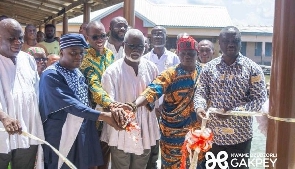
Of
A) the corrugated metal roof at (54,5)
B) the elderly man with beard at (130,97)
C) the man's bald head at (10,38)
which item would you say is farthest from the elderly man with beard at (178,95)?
the corrugated metal roof at (54,5)

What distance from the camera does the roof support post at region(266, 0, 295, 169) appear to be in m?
1.97

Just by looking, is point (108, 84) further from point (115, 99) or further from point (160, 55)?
point (160, 55)

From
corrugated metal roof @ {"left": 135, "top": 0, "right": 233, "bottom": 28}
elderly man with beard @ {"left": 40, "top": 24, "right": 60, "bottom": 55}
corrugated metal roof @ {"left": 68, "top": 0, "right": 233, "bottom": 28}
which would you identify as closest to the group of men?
elderly man with beard @ {"left": 40, "top": 24, "right": 60, "bottom": 55}

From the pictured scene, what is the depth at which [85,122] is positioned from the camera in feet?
11.1

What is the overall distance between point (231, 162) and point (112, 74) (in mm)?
1367

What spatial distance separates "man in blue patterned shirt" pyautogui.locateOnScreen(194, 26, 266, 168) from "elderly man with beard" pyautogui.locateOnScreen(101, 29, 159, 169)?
0.59 meters

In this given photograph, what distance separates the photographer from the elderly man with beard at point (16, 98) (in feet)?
10.1

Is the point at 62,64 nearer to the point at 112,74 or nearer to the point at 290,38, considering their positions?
the point at 112,74

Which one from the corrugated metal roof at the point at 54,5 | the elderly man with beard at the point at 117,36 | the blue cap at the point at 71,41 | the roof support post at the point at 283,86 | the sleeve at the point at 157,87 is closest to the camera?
the roof support post at the point at 283,86

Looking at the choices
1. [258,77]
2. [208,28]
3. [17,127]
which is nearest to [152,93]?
[258,77]

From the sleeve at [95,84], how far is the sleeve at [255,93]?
1.15 m

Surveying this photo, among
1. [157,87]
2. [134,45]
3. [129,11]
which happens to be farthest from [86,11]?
[157,87]

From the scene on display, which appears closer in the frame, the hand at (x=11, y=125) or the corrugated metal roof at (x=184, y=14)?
the hand at (x=11, y=125)

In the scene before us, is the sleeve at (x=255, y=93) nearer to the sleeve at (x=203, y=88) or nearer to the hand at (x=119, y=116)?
the sleeve at (x=203, y=88)
